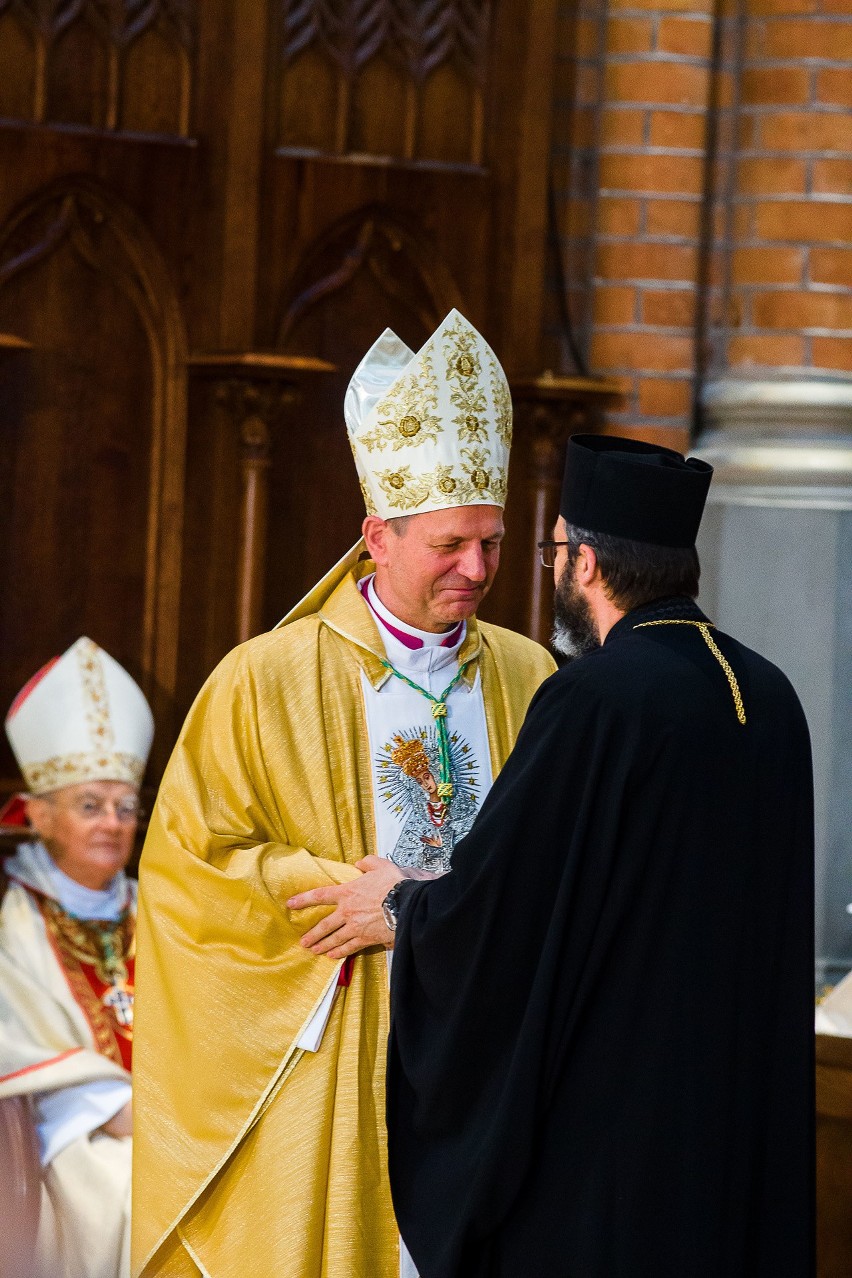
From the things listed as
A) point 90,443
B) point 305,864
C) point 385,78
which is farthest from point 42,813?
point 385,78

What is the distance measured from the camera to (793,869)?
2639mm

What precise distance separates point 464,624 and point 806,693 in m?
1.74

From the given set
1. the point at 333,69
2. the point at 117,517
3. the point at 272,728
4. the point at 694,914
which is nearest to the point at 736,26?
the point at 333,69

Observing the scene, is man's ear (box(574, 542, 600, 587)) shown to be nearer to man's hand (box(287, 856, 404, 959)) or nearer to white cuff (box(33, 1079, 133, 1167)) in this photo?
man's hand (box(287, 856, 404, 959))

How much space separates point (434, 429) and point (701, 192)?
2075 mm

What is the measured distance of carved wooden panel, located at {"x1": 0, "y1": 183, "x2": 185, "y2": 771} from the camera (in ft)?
15.2

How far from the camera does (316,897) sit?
2932 millimetres

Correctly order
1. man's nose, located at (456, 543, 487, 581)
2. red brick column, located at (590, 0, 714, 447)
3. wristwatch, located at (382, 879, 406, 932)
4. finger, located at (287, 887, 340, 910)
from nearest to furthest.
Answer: wristwatch, located at (382, 879, 406, 932) → finger, located at (287, 887, 340, 910) → man's nose, located at (456, 543, 487, 581) → red brick column, located at (590, 0, 714, 447)

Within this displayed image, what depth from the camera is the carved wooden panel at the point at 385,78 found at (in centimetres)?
473

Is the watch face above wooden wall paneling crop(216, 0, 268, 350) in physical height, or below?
below

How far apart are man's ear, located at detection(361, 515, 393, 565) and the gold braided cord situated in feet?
2.06

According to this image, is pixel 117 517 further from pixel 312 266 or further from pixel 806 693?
pixel 806 693

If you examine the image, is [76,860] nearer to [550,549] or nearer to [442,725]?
[442,725]

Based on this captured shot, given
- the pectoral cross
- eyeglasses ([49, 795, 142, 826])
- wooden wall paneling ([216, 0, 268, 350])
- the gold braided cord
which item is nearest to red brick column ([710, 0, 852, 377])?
wooden wall paneling ([216, 0, 268, 350])
